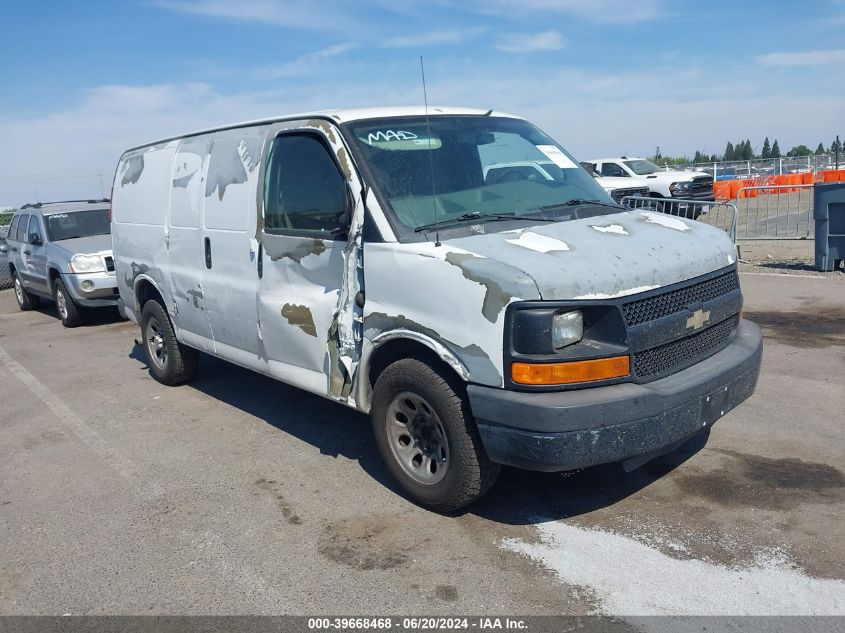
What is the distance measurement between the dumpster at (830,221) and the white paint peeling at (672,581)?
330 inches

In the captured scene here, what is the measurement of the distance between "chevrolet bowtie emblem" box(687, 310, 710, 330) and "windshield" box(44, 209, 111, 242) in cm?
1029

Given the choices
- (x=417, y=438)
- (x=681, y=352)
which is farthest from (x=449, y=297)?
(x=681, y=352)

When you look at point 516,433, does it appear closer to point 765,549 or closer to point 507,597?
point 507,597

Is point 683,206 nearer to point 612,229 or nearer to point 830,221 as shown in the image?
point 830,221

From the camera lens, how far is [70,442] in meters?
5.77

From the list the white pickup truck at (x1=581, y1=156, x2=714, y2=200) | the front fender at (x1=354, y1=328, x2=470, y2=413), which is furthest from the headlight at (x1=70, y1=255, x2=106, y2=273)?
the white pickup truck at (x1=581, y1=156, x2=714, y2=200)

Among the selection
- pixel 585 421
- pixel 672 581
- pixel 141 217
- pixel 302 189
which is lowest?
pixel 672 581

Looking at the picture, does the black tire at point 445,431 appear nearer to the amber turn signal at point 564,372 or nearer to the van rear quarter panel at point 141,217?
the amber turn signal at point 564,372

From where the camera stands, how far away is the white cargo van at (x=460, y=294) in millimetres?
3441

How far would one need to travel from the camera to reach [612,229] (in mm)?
4160

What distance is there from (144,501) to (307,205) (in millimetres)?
2038

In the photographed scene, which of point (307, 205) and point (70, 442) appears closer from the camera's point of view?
point (307, 205)

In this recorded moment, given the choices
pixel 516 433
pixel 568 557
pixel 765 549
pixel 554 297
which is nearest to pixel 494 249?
pixel 554 297

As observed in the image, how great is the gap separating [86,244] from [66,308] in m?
1.01
